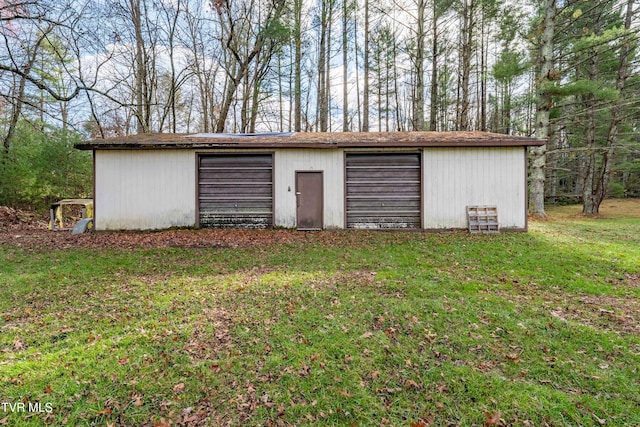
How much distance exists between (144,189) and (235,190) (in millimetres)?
2539

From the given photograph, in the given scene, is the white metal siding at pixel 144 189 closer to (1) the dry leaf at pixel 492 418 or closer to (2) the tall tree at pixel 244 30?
(2) the tall tree at pixel 244 30

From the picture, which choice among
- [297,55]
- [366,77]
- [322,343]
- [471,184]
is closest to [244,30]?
[297,55]

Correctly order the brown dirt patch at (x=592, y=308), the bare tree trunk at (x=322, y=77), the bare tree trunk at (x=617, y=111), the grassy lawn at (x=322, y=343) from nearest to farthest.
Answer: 1. the grassy lawn at (x=322, y=343)
2. the brown dirt patch at (x=592, y=308)
3. the bare tree trunk at (x=617, y=111)
4. the bare tree trunk at (x=322, y=77)

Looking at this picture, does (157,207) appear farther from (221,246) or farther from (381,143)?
(381,143)

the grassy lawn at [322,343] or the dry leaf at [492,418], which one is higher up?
the grassy lawn at [322,343]

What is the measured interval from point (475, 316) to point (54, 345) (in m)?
4.38

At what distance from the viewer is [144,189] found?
28.9ft

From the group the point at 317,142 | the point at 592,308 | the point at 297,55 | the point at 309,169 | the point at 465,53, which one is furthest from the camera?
the point at 297,55

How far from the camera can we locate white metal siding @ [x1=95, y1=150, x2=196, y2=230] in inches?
344

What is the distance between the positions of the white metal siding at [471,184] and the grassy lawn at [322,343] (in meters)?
3.16

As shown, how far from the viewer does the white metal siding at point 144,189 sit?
344 inches

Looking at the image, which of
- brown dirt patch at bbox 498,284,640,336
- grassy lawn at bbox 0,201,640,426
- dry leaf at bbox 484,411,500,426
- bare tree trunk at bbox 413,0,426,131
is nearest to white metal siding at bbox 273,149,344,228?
grassy lawn at bbox 0,201,640,426

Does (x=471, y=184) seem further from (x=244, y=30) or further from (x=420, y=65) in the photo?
(x=244, y=30)

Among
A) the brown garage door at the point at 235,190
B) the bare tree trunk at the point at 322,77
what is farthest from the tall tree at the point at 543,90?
the brown garage door at the point at 235,190
